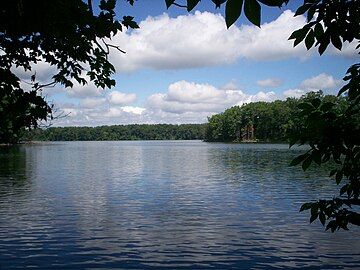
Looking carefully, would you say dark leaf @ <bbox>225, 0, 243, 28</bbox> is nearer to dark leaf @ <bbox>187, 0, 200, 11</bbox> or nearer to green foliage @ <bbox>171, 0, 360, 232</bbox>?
dark leaf @ <bbox>187, 0, 200, 11</bbox>

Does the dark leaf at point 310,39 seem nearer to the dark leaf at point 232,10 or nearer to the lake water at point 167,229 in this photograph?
the dark leaf at point 232,10

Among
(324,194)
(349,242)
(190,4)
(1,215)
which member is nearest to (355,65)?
(190,4)

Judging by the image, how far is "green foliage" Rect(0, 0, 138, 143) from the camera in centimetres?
618

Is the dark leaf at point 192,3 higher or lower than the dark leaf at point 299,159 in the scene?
higher

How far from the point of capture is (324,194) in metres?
32.4

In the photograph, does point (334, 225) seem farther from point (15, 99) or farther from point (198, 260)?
point (198, 260)

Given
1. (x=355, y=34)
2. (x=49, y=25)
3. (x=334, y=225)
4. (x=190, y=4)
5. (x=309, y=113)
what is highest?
(x=49, y=25)

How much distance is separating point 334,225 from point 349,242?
14460mm

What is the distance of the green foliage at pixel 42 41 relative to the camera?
6.18 m

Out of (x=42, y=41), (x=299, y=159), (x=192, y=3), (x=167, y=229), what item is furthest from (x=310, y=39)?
(x=167, y=229)

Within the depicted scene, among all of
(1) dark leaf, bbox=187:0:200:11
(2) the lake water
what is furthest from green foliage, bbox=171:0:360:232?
(2) the lake water

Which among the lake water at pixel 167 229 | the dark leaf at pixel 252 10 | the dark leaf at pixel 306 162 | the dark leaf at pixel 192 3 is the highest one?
the dark leaf at pixel 192 3

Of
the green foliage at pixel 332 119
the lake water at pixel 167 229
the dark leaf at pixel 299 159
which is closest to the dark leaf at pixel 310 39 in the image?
the green foliage at pixel 332 119

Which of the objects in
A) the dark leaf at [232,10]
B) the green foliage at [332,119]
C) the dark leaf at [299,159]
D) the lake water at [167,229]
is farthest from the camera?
the lake water at [167,229]
